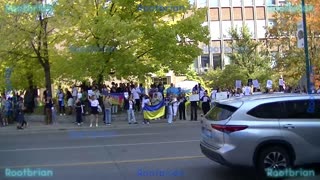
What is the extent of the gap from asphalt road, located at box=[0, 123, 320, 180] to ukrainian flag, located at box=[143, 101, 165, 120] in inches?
305

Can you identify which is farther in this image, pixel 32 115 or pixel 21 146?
pixel 32 115

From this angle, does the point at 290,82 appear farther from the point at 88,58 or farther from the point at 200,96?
the point at 88,58

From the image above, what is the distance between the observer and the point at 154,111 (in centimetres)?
2339

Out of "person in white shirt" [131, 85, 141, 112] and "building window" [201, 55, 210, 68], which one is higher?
"building window" [201, 55, 210, 68]

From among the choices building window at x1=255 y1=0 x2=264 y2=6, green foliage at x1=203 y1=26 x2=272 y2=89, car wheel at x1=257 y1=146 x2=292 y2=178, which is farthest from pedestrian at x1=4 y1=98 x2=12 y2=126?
building window at x1=255 y1=0 x2=264 y2=6

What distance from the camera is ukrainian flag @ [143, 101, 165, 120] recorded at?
23.0m

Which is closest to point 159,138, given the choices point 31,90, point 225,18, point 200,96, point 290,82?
point 200,96

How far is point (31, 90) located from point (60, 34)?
477cm

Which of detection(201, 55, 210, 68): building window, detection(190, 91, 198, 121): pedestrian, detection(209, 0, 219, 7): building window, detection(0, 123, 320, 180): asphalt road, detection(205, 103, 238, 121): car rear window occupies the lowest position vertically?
detection(0, 123, 320, 180): asphalt road

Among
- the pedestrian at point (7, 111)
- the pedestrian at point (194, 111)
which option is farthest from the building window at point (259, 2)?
the pedestrian at point (7, 111)

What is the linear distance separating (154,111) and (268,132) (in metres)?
15.5

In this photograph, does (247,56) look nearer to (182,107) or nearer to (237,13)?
(237,13)

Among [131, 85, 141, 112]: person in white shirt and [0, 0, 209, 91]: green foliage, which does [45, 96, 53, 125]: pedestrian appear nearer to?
[0, 0, 209, 91]: green foliage

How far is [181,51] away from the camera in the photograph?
1009 inches
